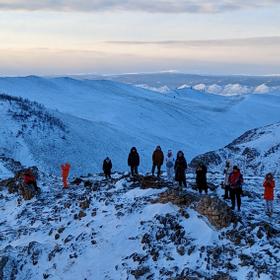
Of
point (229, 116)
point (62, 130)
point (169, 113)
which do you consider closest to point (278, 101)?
point (229, 116)

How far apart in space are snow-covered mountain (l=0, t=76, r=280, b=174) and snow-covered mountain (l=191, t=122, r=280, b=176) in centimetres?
1018

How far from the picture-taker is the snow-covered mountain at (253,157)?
40188 millimetres

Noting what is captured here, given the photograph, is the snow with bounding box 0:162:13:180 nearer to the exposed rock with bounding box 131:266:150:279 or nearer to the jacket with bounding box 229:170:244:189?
the exposed rock with bounding box 131:266:150:279

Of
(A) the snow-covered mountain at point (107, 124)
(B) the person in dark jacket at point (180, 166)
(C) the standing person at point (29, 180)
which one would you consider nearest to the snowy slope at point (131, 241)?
(B) the person in dark jacket at point (180, 166)

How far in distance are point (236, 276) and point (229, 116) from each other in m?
107

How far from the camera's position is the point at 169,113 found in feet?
346

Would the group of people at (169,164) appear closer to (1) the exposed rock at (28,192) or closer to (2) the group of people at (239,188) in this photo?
(2) the group of people at (239,188)

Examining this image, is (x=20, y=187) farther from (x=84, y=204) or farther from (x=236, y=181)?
(x=236, y=181)

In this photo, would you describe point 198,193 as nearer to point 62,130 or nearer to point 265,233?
point 265,233

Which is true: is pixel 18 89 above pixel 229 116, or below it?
above

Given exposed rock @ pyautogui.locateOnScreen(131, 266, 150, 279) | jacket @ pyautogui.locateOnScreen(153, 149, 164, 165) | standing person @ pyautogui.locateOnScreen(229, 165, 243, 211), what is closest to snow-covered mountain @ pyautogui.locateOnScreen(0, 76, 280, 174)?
jacket @ pyautogui.locateOnScreen(153, 149, 164, 165)

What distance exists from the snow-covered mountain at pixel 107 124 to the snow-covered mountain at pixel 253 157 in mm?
10180

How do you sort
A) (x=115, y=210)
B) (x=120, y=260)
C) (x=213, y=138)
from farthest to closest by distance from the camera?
(x=213, y=138) < (x=115, y=210) < (x=120, y=260)

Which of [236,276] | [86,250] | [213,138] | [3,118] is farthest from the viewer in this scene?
[213,138]
